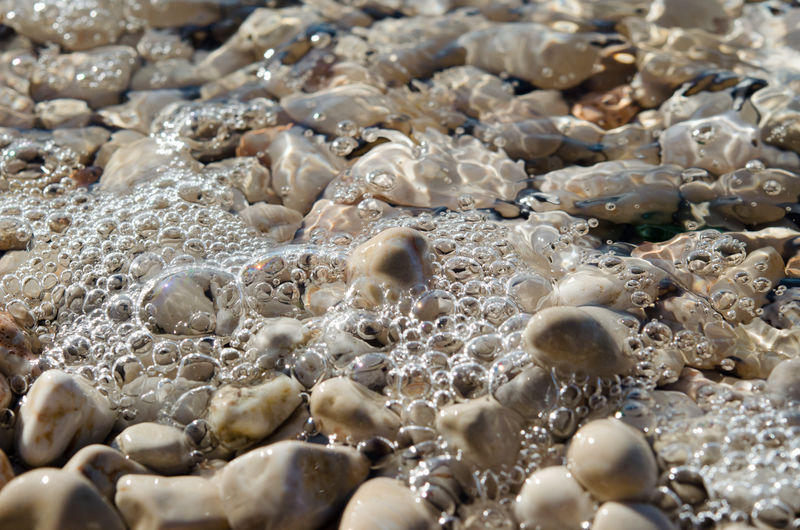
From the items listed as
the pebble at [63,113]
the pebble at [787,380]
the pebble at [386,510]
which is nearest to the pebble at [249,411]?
the pebble at [386,510]

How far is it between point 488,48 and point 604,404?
1.46 meters

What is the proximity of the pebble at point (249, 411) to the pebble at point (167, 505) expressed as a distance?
0.13 meters

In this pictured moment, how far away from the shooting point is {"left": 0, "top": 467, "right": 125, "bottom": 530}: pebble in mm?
970

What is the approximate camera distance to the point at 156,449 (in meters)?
1.16

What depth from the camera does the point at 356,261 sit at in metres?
1.44

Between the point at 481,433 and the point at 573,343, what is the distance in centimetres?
22

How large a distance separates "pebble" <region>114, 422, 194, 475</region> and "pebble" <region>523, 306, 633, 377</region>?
628 mm

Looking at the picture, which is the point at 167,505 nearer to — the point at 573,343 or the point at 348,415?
the point at 348,415

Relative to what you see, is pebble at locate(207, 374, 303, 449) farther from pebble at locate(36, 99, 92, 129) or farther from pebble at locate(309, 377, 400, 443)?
pebble at locate(36, 99, 92, 129)

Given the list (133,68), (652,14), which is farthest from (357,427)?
(652,14)

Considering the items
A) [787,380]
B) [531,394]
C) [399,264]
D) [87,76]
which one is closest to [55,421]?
[399,264]

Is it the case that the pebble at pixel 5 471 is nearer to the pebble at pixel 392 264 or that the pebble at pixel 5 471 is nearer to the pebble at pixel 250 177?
the pebble at pixel 392 264

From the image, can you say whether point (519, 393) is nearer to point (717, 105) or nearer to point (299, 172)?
point (299, 172)

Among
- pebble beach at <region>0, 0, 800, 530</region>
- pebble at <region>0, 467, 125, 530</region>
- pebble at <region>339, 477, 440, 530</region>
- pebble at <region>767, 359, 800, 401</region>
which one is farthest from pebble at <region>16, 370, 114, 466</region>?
pebble at <region>767, 359, 800, 401</region>
